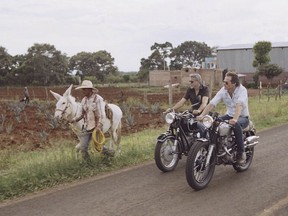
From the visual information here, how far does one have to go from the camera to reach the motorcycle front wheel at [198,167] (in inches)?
241

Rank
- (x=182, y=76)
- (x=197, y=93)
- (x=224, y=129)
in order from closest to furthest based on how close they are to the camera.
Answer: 1. (x=224, y=129)
2. (x=197, y=93)
3. (x=182, y=76)

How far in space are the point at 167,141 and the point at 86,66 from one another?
73517mm

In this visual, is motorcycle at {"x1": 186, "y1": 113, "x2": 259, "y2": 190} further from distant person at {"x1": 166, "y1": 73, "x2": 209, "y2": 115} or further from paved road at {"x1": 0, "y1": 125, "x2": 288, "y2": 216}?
distant person at {"x1": 166, "y1": 73, "x2": 209, "y2": 115}

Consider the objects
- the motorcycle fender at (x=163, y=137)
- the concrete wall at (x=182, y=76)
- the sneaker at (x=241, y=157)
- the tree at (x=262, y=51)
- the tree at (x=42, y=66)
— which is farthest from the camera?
the tree at (x=42, y=66)

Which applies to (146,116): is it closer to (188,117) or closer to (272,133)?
(272,133)

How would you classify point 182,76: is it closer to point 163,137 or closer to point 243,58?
point 243,58

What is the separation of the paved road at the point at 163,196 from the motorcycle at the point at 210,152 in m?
0.21

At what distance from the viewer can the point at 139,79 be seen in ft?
241

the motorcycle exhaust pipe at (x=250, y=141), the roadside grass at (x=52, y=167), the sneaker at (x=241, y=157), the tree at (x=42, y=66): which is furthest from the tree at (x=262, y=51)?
the sneaker at (x=241, y=157)

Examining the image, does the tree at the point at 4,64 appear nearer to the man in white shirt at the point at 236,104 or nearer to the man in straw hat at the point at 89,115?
the man in straw hat at the point at 89,115

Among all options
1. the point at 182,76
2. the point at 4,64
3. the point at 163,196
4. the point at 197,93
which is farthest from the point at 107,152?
the point at 4,64

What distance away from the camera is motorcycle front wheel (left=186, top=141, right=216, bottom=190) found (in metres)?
6.12

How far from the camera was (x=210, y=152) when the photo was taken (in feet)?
21.2

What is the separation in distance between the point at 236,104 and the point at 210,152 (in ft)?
3.17
